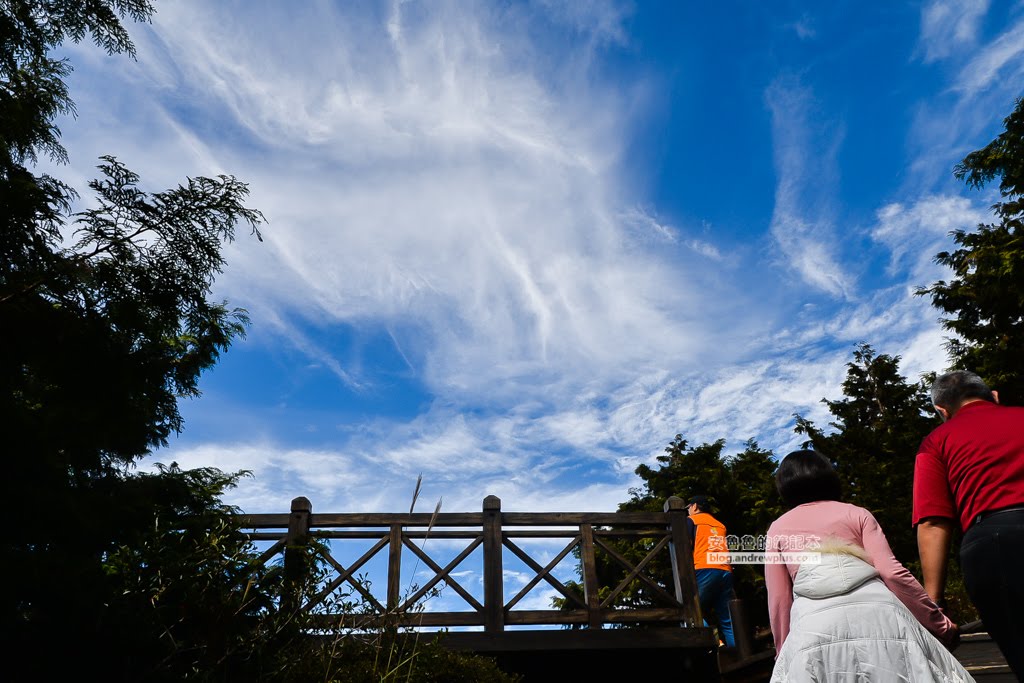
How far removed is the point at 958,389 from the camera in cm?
287

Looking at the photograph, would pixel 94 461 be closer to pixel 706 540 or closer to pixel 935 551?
pixel 706 540

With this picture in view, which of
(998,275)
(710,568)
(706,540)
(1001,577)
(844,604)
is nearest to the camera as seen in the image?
(844,604)

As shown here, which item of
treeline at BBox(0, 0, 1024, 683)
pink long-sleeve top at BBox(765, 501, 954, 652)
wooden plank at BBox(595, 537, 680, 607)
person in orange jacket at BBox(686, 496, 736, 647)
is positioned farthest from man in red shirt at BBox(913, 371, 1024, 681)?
person in orange jacket at BBox(686, 496, 736, 647)

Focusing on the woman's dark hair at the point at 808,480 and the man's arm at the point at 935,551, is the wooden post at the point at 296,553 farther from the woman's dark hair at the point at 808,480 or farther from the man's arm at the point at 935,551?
the man's arm at the point at 935,551

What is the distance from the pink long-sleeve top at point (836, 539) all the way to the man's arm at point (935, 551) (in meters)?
0.13

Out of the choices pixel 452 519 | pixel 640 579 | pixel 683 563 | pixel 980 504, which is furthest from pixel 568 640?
pixel 980 504

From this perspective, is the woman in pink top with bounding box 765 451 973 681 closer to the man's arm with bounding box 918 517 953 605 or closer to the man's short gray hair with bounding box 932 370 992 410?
the man's arm with bounding box 918 517 953 605

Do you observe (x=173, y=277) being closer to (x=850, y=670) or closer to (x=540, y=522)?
(x=540, y=522)

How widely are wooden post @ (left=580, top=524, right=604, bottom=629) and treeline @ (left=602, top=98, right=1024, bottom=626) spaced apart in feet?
16.8

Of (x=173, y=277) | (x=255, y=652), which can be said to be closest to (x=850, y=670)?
(x=255, y=652)

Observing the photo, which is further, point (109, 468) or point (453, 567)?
point (109, 468)

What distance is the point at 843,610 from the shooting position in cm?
220

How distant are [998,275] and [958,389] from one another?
14.1 metres

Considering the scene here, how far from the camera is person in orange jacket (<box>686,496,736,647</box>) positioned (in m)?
7.60
